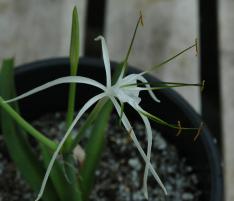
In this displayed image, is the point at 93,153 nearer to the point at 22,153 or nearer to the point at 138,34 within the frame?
the point at 22,153

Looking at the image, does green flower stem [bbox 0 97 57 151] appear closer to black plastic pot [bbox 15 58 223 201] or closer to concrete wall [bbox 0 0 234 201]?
black plastic pot [bbox 15 58 223 201]

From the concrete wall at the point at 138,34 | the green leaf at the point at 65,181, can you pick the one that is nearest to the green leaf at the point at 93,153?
the green leaf at the point at 65,181

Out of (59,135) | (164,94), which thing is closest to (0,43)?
(59,135)

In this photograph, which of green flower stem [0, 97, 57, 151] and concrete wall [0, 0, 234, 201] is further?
concrete wall [0, 0, 234, 201]

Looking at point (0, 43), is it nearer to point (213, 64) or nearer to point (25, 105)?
point (25, 105)

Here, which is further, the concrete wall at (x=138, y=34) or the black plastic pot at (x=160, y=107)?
the concrete wall at (x=138, y=34)

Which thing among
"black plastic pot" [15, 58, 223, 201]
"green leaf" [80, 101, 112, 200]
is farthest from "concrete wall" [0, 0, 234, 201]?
"green leaf" [80, 101, 112, 200]

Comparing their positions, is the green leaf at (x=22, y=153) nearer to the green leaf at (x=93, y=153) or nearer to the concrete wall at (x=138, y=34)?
the green leaf at (x=93, y=153)

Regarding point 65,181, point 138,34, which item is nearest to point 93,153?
point 65,181
